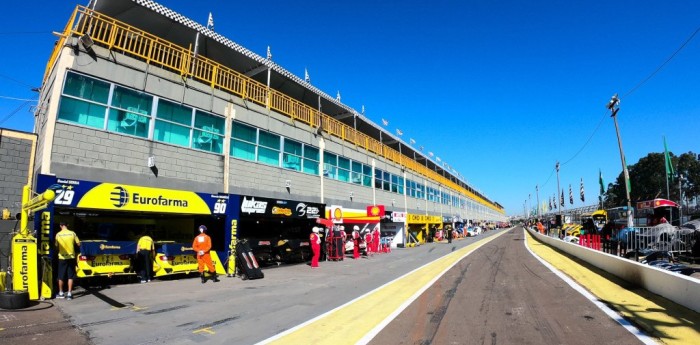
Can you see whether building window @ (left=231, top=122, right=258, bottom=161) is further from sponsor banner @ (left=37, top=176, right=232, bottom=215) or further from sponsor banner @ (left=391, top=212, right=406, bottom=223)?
sponsor banner @ (left=391, top=212, right=406, bottom=223)

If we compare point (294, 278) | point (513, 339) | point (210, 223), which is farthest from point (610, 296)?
point (210, 223)

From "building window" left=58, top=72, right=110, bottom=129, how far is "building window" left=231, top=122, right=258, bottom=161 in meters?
5.43

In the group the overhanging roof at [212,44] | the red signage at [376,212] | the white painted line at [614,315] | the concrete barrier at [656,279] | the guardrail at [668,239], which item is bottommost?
the white painted line at [614,315]

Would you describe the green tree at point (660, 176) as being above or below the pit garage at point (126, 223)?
above

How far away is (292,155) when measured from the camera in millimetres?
21125

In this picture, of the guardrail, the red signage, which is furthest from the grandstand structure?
the guardrail

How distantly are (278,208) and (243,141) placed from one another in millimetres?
3444

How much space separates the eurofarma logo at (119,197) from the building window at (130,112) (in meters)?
2.40

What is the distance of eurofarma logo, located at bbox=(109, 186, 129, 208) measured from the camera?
11.5 metres

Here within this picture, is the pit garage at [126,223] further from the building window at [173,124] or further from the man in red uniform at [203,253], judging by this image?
the building window at [173,124]

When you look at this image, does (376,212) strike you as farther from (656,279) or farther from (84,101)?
(656,279)

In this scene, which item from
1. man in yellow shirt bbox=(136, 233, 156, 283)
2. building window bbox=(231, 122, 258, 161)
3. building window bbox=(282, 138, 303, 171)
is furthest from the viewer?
building window bbox=(282, 138, 303, 171)

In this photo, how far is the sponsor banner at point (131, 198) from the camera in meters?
10.5

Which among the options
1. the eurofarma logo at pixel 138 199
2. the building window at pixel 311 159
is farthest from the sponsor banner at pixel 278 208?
the eurofarma logo at pixel 138 199
